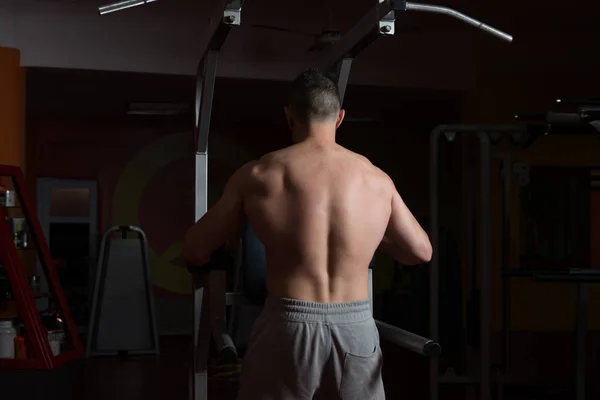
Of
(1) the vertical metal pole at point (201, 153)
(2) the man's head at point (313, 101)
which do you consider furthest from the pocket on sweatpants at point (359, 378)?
(1) the vertical metal pole at point (201, 153)

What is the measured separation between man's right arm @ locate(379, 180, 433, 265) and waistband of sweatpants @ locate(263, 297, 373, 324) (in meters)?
0.19

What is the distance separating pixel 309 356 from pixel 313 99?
506mm

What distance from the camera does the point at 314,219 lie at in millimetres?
1519

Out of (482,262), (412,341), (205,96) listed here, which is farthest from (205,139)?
(482,262)

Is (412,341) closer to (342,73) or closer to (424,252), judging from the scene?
(424,252)

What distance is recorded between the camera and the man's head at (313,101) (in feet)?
5.17

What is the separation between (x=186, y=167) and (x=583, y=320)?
470 centimetres

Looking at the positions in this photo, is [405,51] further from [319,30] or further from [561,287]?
[561,287]

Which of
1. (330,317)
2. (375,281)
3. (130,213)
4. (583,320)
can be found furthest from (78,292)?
(330,317)

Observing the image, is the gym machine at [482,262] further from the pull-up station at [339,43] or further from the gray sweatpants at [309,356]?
the gray sweatpants at [309,356]

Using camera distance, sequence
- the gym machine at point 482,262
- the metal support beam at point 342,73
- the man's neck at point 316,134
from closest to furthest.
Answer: the man's neck at point 316,134 < the metal support beam at point 342,73 < the gym machine at point 482,262

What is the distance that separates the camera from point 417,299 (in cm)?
666

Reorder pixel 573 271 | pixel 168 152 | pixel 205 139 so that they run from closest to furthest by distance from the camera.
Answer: pixel 205 139, pixel 573 271, pixel 168 152

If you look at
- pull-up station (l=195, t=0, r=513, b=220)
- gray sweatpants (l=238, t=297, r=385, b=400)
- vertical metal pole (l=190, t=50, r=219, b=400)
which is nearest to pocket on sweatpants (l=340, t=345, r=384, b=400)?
gray sweatpants (l=238, t=297, r=385, b=400)
